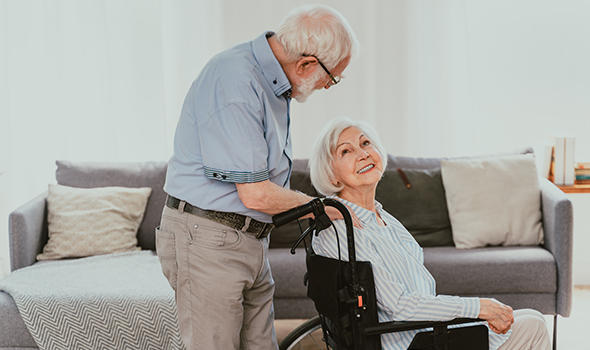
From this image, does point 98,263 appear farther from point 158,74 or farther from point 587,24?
point 587,24

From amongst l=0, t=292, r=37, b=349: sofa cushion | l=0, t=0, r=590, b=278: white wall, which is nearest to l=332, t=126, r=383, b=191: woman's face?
l=0, t=292, r=37, b=349: sofa cushion

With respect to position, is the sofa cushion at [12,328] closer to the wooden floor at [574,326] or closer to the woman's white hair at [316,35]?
the wooden floor at [574,326]

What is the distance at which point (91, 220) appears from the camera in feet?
11.0

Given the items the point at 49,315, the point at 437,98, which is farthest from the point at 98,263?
the point at 437,98

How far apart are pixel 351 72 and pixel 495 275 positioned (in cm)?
→ 154

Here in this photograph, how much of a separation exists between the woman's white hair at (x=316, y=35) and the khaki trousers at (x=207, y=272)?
1.75 ft

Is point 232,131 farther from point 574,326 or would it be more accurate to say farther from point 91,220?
point 574,326

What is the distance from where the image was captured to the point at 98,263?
10.5 feet

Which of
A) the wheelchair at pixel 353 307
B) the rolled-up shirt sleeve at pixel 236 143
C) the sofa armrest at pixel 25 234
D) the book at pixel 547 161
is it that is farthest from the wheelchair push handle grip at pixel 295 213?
the book at pixel 547 161

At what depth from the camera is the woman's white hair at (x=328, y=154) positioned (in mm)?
2143

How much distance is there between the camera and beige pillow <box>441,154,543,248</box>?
3.36 meters

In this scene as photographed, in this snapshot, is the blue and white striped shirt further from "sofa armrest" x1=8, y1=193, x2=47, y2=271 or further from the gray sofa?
"sofa armrest" x1=8, y1=193, x2=47, y2=271

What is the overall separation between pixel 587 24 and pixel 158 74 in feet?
8.31

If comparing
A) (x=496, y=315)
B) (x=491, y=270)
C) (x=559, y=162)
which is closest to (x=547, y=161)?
(x=559, y=162)
